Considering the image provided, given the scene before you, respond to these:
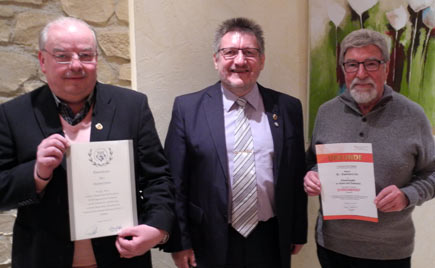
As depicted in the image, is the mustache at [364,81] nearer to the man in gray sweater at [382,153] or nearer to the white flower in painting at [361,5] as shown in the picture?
the man in gray sweater at [382,153]

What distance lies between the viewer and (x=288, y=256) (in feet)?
6.14

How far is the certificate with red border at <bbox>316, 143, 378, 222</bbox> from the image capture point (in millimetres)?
1678

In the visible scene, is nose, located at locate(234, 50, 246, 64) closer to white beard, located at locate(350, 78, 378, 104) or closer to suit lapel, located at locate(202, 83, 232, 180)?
suit lapel, located at locate(202, 83, 232, 180)

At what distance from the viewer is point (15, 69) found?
6.57 feet

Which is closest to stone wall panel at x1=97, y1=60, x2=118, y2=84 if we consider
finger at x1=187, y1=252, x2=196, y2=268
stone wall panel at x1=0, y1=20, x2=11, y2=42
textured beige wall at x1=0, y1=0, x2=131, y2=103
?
textured beige wall at x1=0, y1=0, x2=131, y2=103

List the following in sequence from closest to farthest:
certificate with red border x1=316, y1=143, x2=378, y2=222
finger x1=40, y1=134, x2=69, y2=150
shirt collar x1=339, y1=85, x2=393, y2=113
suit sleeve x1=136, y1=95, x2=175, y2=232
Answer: finger x1=40, y1=134, x2=69, y2=150, suit sleeve x1=136, y1=95, x2=175, y2=232, certificate with red border x1=316, y1=143, x2=378, y2=222, shirt collar x1=339, y1=85, x2=393, y2=113

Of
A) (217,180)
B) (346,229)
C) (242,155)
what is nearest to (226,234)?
(217,180)

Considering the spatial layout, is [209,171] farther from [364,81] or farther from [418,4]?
[418,4]

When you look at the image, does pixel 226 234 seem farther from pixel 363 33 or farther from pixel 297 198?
pixel 363 33

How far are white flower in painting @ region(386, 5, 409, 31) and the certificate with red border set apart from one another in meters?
1.12

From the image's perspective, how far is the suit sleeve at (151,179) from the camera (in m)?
1.51

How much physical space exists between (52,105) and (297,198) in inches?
50.6

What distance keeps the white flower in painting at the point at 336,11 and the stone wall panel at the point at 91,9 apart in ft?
4.55

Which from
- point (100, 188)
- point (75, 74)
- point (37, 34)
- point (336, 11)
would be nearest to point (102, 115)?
point (75, 74)
